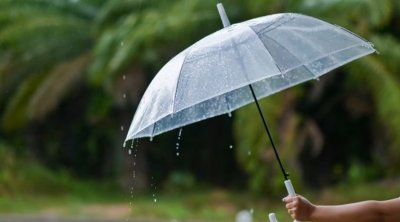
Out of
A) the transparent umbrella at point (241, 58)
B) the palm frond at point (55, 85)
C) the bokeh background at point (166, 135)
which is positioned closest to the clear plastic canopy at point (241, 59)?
the transparent umbrella at point (241, 58)

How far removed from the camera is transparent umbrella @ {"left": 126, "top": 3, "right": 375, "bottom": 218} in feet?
13.1

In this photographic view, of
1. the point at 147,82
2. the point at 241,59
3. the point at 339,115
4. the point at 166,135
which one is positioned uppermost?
the point at 147,82

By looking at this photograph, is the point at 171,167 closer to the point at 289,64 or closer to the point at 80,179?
the point at 80,179

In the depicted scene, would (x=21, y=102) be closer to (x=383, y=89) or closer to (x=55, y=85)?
(x=55, y=85)


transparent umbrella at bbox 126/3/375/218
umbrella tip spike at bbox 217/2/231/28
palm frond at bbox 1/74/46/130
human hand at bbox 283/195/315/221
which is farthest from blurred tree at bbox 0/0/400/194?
human hand at bbox 283/195/315/221

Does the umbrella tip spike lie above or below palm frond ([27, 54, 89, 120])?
below

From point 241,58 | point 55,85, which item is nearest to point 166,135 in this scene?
point 55,85

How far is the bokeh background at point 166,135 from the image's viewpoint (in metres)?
14.3

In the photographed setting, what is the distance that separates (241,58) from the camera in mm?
4012

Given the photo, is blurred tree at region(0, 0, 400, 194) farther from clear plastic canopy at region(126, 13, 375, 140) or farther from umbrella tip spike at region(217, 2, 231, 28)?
umbrella tip spike at region(217, 2, 231, 28)

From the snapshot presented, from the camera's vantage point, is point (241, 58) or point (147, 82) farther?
point (147, 82)

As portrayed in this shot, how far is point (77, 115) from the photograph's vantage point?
19.7m

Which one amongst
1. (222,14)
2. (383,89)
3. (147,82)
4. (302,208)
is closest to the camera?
(302,208)

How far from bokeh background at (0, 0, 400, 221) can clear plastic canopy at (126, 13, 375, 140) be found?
9.29m
